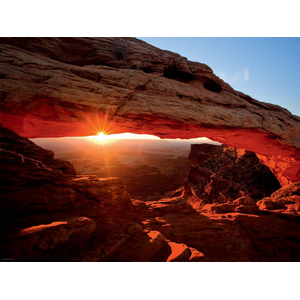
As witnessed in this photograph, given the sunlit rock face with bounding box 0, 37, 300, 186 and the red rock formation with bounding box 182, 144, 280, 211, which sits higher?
the sunlit rock face with bounding box 0, 37, 300, 186

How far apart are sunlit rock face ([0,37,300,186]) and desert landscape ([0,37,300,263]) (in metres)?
0.05

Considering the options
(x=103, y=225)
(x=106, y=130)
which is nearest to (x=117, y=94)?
(x=106, y=130)

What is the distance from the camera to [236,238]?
5387 mm

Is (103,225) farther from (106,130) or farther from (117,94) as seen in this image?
(117,94)

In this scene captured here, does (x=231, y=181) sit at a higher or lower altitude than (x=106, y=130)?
lower

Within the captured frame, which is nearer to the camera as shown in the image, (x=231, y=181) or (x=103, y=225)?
(x=103, y=225)

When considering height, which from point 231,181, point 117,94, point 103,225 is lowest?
point 103,225

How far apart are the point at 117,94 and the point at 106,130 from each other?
86.3 inches

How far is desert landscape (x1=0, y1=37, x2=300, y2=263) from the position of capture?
3.66m

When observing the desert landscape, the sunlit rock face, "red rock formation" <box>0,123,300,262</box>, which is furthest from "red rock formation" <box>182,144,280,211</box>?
the sunlit rock face

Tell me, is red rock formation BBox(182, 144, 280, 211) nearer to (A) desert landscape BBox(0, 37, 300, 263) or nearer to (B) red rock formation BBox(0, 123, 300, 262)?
(A) desert landscape BBox(0, 37, 300, 263)

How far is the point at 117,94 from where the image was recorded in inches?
217

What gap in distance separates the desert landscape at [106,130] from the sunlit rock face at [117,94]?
0.05 meters
